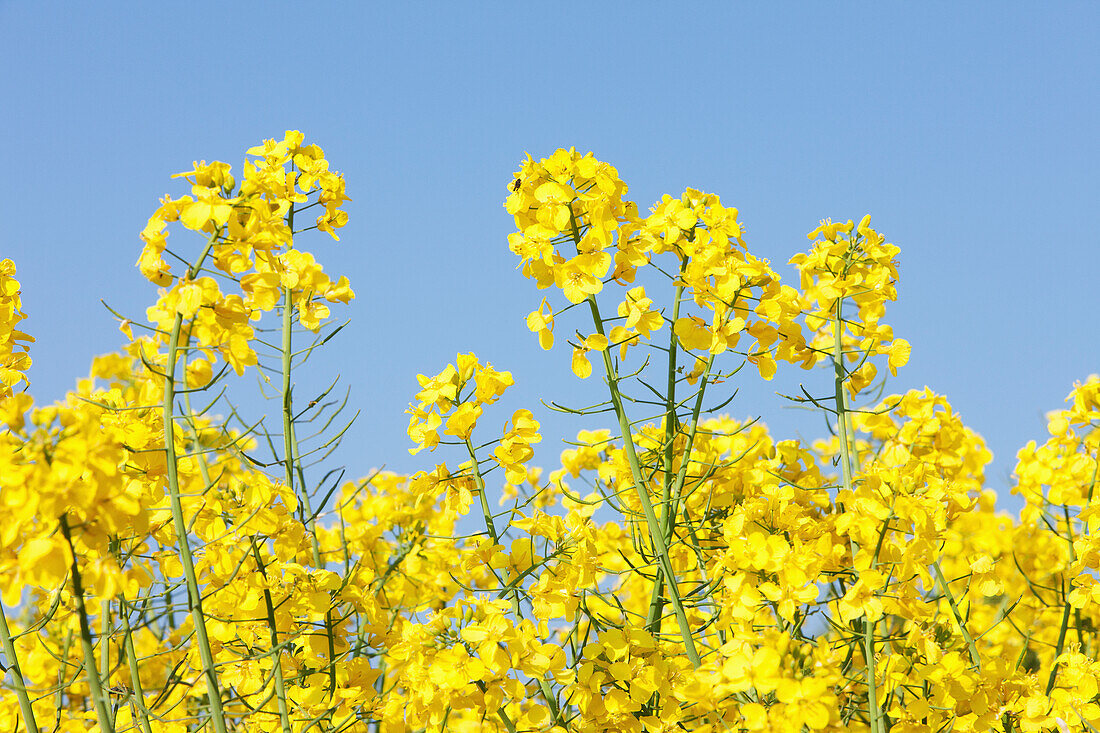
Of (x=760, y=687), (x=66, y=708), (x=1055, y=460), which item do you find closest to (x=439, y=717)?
(x=760, y=687)

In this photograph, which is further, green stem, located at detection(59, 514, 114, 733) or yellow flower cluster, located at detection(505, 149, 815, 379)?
yellow flower cluster, located at detection(505, 149, 815, 379)

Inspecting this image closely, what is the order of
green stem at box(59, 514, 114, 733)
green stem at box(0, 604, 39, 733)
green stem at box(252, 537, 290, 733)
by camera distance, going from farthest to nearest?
green stem at box(252, 537, 290, 733) < green stem at box(0, 604, 39, 733) < green stem at box(59, 514, 114, 733)

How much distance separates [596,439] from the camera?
319cm

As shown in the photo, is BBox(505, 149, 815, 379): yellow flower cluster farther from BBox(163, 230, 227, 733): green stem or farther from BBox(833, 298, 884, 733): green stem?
BBox(163, 230, 227, 733): green stem

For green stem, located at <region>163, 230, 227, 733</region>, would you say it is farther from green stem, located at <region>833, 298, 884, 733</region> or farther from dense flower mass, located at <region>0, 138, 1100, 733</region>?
green stem, located at <region>833, 298, 884, 733</region>

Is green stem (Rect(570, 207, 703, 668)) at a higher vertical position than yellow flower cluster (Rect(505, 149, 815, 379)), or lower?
lower

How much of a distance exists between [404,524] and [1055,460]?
2307 millimetres

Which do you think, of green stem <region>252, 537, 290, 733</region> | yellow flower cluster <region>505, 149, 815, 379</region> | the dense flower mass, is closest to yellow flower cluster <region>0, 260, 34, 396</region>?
the dense flower mass

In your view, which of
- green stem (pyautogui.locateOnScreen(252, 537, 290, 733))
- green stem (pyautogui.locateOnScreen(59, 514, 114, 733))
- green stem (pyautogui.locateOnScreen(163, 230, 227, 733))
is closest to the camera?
green stem (pyautogui.locateOnScreen(59, 514, 114, 733))

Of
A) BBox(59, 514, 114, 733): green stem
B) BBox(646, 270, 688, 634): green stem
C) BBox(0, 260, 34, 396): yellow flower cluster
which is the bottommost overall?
BBox(59, 514, 114, 733): green stem

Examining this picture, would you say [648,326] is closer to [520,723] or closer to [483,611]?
[483,611]

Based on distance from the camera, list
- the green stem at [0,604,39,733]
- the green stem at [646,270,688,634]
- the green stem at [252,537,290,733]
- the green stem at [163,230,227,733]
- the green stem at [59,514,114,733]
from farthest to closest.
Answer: the green stem at [646,270,688,634]
the green stem at [252,537,290,733]
the green stem at [0,604,39,733]
the green stem at [163,230,227,733]
the green stem at [59,514,114,733]

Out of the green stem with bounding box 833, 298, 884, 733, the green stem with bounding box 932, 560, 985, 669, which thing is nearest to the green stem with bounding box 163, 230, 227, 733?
the green stem with bounding box 833, 298, 884, 733

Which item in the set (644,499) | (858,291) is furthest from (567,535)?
(858,291)
